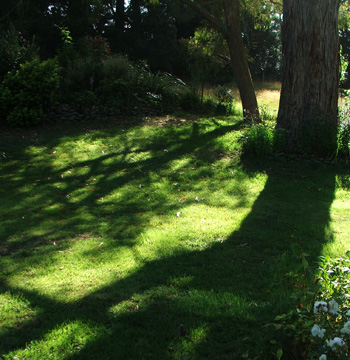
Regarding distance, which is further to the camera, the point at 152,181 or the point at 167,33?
the point at 167,33

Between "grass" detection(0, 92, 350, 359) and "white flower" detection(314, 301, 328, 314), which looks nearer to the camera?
"white flower" detection(314, 301, 328, 314)

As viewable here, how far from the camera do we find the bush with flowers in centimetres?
220

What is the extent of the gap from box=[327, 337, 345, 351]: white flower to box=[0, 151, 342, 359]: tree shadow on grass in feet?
1.81

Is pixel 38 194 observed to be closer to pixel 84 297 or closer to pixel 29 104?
pixel 84 297

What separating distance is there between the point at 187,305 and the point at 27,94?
30.1 feet

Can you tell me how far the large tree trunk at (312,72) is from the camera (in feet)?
28.3

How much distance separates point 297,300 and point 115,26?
28929 millimetres

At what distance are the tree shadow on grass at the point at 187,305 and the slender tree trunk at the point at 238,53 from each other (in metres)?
8.82

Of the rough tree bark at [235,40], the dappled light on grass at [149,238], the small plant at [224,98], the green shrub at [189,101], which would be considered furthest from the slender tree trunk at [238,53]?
the dappled light on grass at [149,238]

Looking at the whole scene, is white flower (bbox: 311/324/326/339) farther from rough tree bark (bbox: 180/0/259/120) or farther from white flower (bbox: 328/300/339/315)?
rough tree bark (bbox: 180/0/259/120)

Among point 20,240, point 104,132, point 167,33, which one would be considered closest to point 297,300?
point 20,240

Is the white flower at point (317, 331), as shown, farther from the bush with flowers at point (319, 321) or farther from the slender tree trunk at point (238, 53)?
the slender tree trunk at point (238, 53)

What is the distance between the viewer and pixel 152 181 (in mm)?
7703

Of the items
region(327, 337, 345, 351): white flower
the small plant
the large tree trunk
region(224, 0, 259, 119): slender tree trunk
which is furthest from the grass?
the small plant
